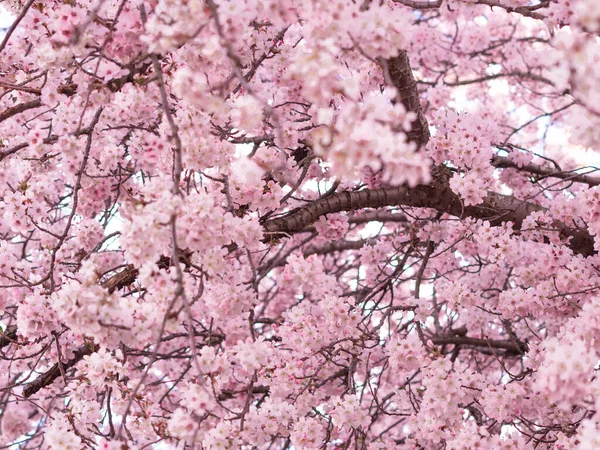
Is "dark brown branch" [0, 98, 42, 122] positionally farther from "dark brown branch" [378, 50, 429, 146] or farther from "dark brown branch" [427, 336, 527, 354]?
"dark brown branch" [427, 336, 527, 354]

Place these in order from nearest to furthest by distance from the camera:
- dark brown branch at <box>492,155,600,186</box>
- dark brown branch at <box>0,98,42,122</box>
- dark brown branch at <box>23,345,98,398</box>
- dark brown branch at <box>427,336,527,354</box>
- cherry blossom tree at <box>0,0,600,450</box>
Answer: cherry blossom tree at <box>0,0,600,450</box> < dark brown branch at <box>0,98,42,122</box> < dark brown branch at <box>23,345,98,398</box> < dark brown branch at <box>492,155,600,186</box> < dark brown branch at <box>427,336,527,354</box>

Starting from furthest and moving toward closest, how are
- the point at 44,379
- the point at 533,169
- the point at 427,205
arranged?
the point at 533,169
the point at 427,205
the point at 44,379

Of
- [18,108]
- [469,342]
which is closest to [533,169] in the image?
[469,342]

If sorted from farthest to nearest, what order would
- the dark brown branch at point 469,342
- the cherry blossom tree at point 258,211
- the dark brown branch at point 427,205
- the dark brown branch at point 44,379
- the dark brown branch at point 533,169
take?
the dark brown branch at point 469,342 → the dark brown branch at point 533,169 → the dark brown branch at point 427,205 → the dark brown branch at point 44,379 → the cherry blossom tree at point 258,211

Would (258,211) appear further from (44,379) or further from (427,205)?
(44,379)

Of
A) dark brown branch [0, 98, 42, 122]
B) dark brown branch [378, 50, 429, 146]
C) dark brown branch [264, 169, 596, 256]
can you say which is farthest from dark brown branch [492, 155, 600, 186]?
dark brown branch [0, 98, 42, 122]

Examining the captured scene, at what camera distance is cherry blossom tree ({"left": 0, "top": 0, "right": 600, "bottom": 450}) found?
1971 millimetres

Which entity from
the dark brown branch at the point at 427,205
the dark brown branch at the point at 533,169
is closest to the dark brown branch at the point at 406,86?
the dark brown branch at the point at 427,205

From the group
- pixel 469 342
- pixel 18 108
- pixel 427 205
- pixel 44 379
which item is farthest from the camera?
pixel 469 342

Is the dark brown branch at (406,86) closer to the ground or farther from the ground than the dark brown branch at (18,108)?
farther from the ground

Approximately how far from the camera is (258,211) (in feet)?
10.5

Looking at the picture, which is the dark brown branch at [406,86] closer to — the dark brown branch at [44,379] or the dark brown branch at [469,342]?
the dark brown branch at [469,342]

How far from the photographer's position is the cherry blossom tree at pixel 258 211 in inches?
77.6

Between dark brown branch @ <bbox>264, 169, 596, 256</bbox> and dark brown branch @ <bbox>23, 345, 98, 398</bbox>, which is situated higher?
dark brown branch @ <bbox>264, 169, 596, 256</bbox>
